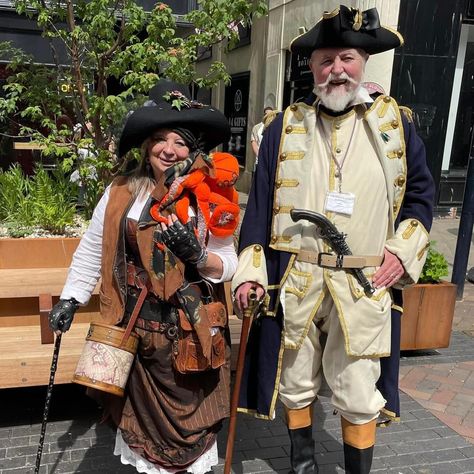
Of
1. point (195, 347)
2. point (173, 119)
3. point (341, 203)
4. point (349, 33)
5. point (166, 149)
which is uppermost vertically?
point (349, 33)

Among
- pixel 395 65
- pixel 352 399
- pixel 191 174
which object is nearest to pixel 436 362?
pixel 352 399

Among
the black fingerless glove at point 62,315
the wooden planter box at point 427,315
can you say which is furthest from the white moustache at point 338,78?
the wooden planter box at point 427,315

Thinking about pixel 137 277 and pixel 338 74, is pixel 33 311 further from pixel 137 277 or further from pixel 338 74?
pixel 338 74

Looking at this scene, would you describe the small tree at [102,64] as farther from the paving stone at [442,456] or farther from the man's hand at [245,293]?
the paving stone at [442,456]

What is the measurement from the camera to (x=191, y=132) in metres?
1.99

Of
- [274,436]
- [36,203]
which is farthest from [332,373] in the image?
[36,203]

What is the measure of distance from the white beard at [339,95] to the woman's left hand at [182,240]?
0.76 m

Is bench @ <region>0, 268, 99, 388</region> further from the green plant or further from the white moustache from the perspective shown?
the green plant

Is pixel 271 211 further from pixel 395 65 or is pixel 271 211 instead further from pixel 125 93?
pixel 395 65

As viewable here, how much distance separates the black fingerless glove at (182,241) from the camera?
181 centimetres

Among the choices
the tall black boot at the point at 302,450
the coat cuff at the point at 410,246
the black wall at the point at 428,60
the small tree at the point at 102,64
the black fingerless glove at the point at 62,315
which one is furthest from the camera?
the black wall at the point at 428,60

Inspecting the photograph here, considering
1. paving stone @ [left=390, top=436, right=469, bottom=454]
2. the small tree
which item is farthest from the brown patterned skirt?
the small tree

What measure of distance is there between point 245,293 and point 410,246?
70 centimetres

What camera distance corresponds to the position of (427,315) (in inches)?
154
